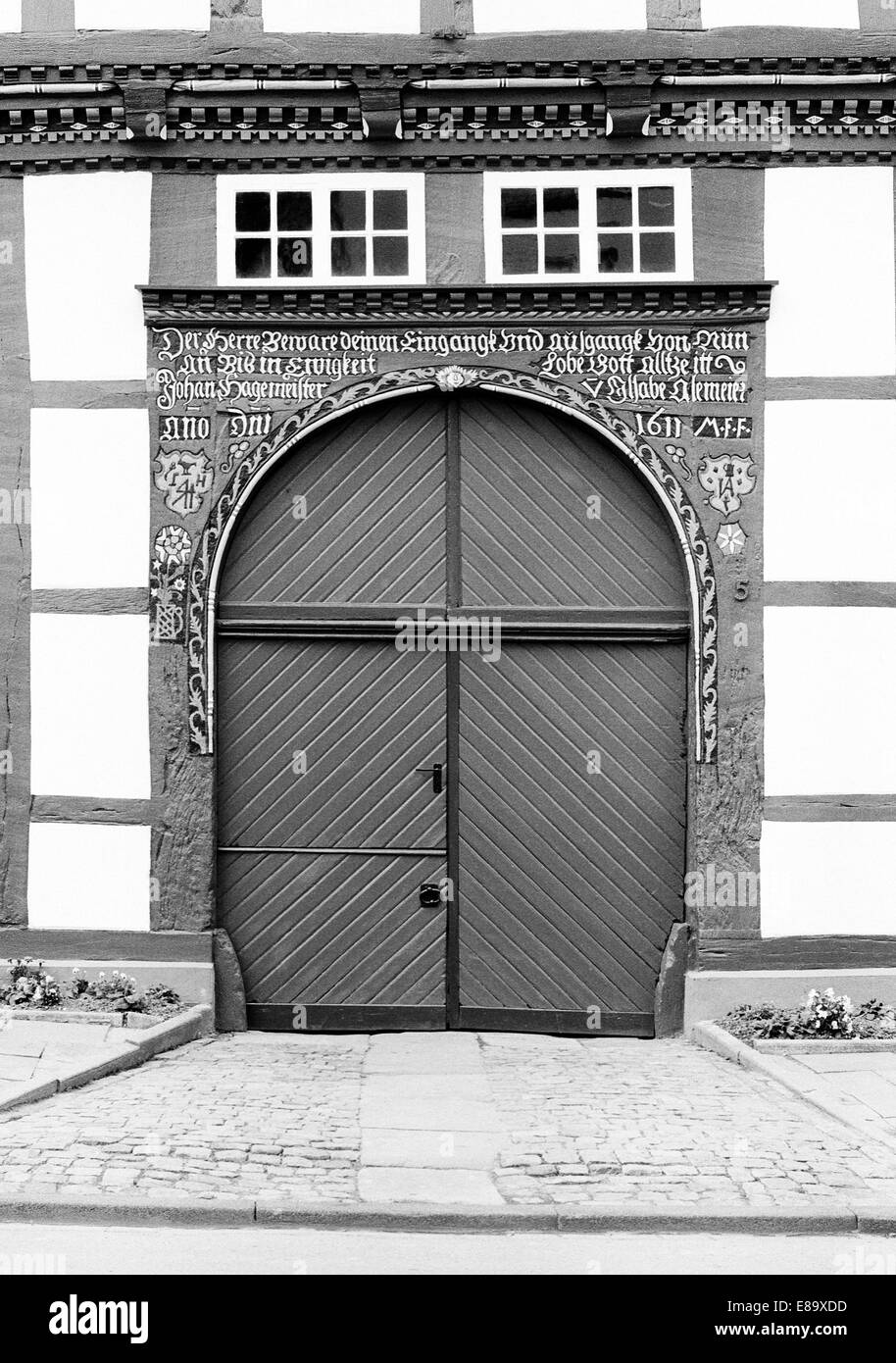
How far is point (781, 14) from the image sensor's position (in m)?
8.75

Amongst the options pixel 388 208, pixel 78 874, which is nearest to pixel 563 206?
pixel 388 208

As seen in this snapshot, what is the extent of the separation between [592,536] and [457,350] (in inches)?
54.1

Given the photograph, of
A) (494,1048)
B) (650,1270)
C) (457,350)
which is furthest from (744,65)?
(650,1270)

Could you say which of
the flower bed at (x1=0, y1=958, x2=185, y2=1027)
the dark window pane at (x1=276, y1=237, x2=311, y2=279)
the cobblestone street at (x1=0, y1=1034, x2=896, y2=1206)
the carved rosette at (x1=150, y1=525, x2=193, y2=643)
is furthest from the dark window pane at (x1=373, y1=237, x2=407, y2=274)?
the cobblestone street at (x1=0, y1=1034, x2=896, y2=1206)

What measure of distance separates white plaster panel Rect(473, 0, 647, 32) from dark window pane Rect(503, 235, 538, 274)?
48.4 inches

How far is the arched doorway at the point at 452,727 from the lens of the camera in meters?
8.84

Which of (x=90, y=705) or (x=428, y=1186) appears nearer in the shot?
(x=428, y=1186)

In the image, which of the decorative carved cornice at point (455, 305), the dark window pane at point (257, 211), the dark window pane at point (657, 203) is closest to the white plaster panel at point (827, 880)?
the decorative carved cornice at point (455, 305)

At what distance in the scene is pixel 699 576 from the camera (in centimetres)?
874

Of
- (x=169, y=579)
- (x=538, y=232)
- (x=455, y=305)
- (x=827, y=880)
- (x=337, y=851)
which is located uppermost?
(x=538, y=232)

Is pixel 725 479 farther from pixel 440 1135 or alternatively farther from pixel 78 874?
pixel 78 874

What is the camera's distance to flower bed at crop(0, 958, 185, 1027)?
826 cm

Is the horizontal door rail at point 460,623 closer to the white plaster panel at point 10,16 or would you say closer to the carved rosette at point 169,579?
the carved rosette at point 169,579

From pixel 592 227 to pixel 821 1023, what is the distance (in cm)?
481
